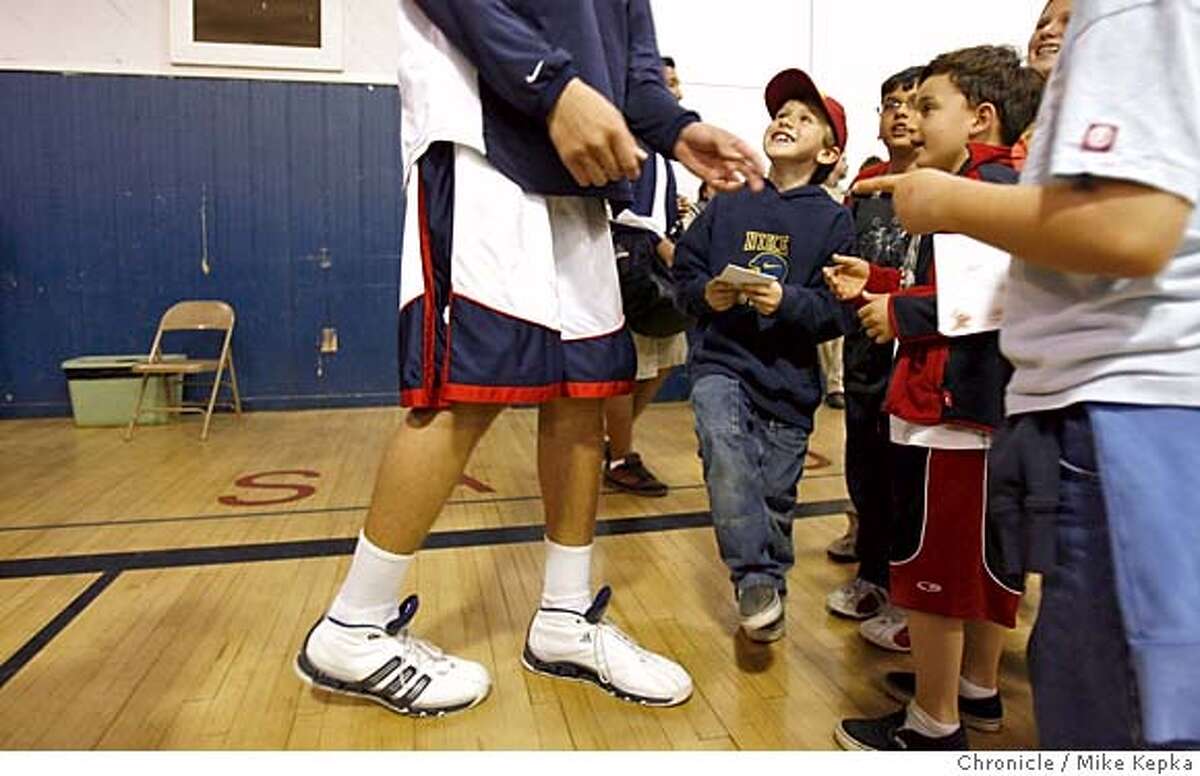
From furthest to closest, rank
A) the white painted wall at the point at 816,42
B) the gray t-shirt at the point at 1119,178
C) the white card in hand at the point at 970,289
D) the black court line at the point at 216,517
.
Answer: the white painted wall at the point at 816,42 < the black court line at the point at 216,517 < the white card in hand at the point at 970,289 < the gray t-shirt at the point at 1119,178

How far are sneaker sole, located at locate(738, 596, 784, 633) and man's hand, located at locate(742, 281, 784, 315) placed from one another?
52 centimetres

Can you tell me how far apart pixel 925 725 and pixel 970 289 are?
24.3 inches

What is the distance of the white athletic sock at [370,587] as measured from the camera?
1.30 meters

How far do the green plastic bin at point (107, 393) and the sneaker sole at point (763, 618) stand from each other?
361cm

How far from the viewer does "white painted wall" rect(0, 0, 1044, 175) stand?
434 cm

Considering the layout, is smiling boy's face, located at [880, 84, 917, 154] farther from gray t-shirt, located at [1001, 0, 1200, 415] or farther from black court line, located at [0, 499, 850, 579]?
gray t-shirt, located at [1001, 0, 1200, 415]

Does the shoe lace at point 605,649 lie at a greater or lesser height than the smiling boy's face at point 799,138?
lesser

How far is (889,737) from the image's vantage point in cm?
125

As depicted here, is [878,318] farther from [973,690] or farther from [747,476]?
[973,690]

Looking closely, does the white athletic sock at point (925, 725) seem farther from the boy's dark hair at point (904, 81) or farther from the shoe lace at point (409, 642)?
the boy's dark hair at point (904, 81)

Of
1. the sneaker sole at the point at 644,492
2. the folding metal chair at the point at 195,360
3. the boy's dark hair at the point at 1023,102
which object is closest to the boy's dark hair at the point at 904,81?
the boy's dark hair at the point at 1023,102

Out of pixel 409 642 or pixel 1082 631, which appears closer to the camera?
pixel 1082 631

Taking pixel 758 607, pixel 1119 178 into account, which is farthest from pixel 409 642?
pixel 1119 178
